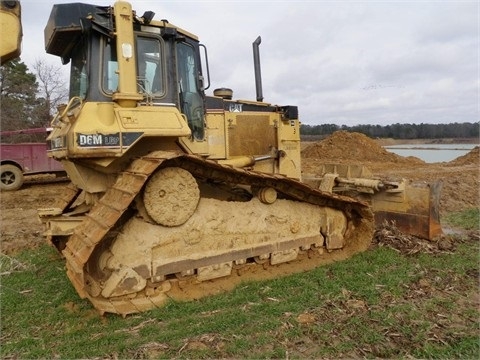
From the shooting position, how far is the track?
12.7 feet

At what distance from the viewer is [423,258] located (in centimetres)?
530

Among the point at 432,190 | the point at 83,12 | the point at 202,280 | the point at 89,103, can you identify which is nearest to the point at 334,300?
the point at 202,280

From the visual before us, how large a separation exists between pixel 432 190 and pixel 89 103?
15.0 ft

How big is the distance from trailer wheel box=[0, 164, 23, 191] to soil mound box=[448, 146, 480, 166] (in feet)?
65.0

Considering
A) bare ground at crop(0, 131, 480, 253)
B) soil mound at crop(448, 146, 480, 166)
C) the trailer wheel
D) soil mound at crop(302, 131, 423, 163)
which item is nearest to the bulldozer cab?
bare ground at crop(0, 131, 480, 253)

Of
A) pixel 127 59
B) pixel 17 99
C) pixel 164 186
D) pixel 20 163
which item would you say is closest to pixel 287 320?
pixel 164 186

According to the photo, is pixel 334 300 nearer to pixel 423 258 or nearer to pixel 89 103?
pixel 423 258

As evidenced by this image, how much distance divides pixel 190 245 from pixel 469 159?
21.7m

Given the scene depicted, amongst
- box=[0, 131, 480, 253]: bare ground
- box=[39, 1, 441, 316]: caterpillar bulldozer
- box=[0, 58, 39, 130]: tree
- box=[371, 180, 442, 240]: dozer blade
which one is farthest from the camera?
box=[0, 58, 39, 130]: tree

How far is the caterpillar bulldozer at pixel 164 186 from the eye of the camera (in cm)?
401

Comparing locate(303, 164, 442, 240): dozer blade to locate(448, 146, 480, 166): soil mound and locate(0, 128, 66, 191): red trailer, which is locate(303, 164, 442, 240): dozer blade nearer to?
locate(0, 128, 66, 191): red trailer

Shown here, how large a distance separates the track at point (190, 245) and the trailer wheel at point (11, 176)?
454 inches

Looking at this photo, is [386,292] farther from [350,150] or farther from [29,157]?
[350,150]

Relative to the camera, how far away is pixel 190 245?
442 cm
